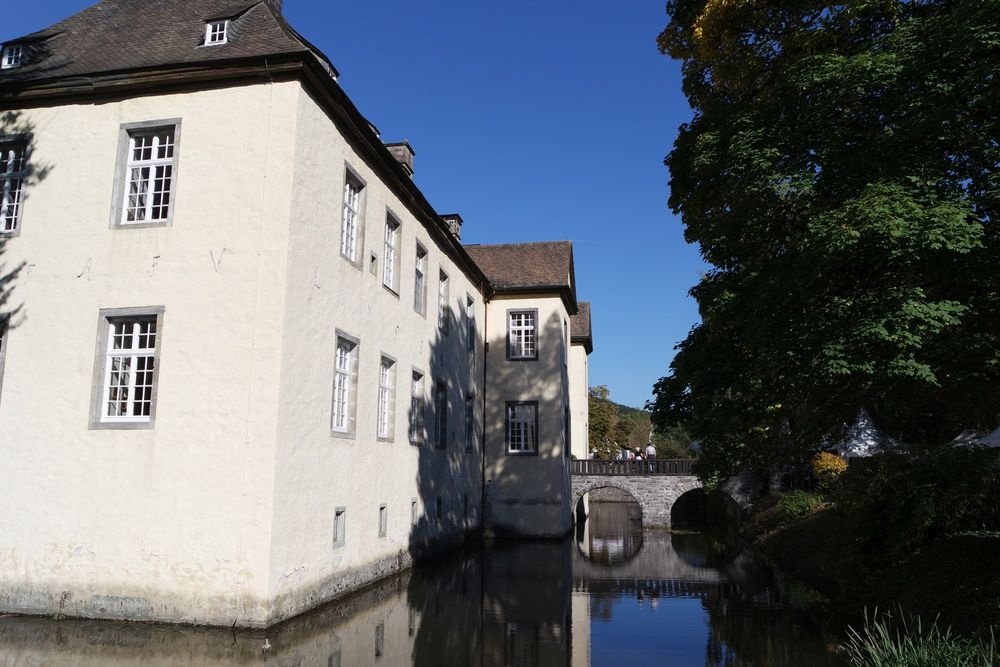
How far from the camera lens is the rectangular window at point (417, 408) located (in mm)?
16875

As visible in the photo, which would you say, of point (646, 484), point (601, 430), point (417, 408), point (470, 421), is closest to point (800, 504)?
point (470, 421)

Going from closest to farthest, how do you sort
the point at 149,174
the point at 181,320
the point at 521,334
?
1. the point at 181,320
2. the point at 149,174
3. the point at 521,334

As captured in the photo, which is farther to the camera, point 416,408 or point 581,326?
point 581,326

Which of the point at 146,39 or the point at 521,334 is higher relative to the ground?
the point at 146,39

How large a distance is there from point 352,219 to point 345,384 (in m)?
2.97

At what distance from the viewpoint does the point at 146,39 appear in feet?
40.8

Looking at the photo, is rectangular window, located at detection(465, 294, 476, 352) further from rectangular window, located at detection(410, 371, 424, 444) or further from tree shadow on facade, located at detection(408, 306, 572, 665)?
rectangular window, located at detection(410, 371, 424, 444)

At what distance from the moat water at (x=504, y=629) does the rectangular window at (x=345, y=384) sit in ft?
9.48

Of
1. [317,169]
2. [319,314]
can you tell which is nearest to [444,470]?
[319,314]

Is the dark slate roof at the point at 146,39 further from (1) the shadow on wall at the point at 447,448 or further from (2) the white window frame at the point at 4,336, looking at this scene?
(1) the shadow on wall at the point at 447,448

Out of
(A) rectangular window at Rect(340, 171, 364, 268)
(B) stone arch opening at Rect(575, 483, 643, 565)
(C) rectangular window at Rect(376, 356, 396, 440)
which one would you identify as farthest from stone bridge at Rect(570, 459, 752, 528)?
(A) rectangular window at Rect(340, 171, 364, 268)

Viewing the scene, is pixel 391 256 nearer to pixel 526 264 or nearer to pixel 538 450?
pixel 538 450

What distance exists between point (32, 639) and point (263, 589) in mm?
2683

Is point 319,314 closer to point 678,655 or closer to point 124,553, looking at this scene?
point 124,553
